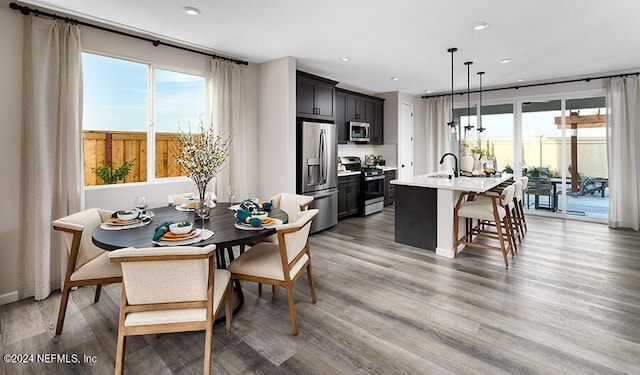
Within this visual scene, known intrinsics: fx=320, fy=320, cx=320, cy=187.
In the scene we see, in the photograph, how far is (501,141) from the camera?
6941 mm

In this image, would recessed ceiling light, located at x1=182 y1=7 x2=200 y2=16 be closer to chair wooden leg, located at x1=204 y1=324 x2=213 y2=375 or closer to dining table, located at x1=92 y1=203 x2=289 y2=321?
dining table, located at x1=92 y1=203 x2=289 y2=321

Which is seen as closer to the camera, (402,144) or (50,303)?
(50,303)

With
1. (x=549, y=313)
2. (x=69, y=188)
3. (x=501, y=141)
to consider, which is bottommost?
(x=549, y=313)

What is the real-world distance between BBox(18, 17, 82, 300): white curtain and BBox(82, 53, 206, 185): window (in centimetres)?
32

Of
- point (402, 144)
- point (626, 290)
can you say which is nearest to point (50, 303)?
point (626, 290)

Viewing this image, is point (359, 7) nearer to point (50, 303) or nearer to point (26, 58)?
point (26, 58)

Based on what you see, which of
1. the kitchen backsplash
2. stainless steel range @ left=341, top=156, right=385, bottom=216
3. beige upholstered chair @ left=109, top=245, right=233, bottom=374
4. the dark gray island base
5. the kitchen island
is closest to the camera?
beige upholstered chair @ left=109, top=245, right=233, bottom=374

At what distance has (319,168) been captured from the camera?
5.16m

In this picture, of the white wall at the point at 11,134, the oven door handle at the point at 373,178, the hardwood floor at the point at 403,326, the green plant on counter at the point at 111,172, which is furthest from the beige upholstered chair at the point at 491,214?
the white wall at the point at 11,134

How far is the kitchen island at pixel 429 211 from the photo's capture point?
4023 millimetres

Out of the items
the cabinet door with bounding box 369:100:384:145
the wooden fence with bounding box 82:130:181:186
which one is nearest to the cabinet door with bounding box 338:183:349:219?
the cabinet door with bounding box 369:100:384:145

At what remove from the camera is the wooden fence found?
3.47 meters

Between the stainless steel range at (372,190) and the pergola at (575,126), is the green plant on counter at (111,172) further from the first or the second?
the pergola at (575,126)

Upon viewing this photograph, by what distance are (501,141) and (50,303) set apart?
782 cm
